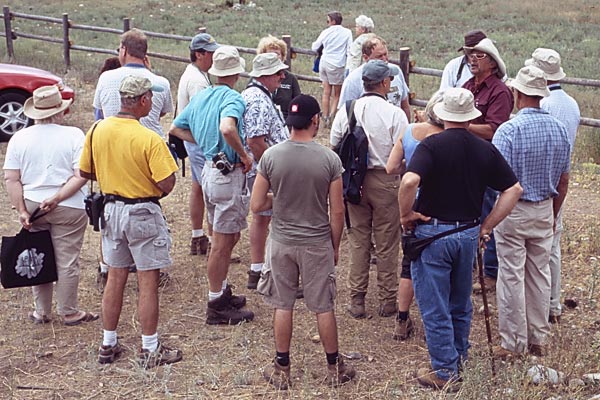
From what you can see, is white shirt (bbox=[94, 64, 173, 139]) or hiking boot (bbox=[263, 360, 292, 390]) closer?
hiking boot (bbox=[263, 360, 292, 390])

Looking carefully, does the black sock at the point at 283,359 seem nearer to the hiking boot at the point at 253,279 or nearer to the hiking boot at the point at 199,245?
the hiking boot at the point at 253,279

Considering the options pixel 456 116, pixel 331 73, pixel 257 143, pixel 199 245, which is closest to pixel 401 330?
pixel 257 143

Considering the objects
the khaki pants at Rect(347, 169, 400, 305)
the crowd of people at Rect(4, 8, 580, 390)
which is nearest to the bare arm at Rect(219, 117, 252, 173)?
the crowd of people at Rect(4, 8, 580, 390)

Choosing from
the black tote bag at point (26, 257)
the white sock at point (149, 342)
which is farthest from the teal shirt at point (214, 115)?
the white sock at point (149, 342)

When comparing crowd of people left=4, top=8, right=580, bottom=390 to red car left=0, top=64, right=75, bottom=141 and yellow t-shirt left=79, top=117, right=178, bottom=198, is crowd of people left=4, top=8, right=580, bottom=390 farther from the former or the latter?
red car left=0, top=64, right=75, bottom=141

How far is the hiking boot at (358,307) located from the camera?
618 centimetres

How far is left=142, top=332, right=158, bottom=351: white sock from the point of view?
17.6 ft

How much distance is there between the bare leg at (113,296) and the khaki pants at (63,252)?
0.71 metres

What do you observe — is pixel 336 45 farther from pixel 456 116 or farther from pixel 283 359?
pixel 283 359

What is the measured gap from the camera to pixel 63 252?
5.92 m

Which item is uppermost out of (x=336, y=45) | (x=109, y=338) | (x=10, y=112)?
(x=336, y=45)

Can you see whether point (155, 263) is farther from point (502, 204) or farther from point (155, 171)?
point (502, 204)

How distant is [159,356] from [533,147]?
267 cm

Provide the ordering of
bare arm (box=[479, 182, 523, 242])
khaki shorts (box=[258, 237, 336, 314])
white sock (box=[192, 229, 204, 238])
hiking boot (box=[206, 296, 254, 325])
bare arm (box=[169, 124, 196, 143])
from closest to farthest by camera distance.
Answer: bare arm (box=[479, 182, 523, 242]) → khaki shorts (box=[258, 237, 336, 314]) → hiking boot (box=[206, 296, 254, 325]) → bare arm (box=[169, 124, 196, 143]) → white sock (box=[192, 229, 204, 238])
